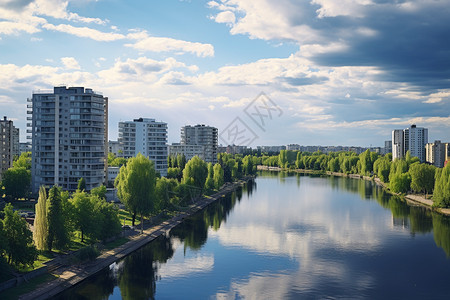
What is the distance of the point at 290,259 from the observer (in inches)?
1891

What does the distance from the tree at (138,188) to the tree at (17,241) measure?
77.5ft

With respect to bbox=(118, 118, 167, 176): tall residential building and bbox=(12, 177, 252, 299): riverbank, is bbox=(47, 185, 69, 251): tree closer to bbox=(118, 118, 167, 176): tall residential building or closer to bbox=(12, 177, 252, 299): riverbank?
bbox=(12, 177, 252, 299): riverbank

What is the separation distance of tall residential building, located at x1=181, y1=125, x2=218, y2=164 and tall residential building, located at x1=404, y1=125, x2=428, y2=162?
301 feet

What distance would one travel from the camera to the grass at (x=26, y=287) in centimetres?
3314

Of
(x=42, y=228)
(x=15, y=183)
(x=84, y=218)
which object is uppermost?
(x=15, y=183)

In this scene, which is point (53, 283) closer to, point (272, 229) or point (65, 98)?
point (272, 229)

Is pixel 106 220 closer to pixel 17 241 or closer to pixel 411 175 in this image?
pixel 17 241

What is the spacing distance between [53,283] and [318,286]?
76.0 feet

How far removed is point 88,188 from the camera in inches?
3100

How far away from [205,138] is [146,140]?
55.8 metres

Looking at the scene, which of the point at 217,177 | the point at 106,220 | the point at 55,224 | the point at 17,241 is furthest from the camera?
the point at 217,177

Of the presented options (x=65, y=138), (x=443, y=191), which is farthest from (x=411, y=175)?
(x=65, y=138)

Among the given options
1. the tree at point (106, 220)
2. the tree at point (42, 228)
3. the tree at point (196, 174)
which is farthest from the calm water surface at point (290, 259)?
the tree at point (196, 174)

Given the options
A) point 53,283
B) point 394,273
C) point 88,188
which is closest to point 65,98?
point 88,188
